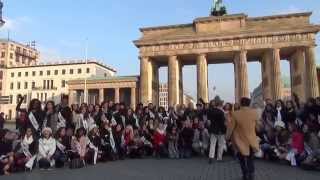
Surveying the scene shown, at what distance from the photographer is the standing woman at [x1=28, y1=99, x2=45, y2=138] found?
1312cm

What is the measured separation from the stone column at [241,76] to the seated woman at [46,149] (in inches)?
1493

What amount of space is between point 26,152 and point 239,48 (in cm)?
4067

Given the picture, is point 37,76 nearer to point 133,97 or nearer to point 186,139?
point 133,97

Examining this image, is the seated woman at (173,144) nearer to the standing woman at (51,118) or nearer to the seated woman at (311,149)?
the standing woman at (51,118)

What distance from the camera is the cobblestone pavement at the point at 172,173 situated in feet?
32.4

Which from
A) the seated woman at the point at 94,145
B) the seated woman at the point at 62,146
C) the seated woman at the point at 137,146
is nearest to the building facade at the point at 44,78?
the seated woman at the point at 137,146

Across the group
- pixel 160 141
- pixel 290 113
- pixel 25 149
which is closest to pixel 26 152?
pixel 25 149

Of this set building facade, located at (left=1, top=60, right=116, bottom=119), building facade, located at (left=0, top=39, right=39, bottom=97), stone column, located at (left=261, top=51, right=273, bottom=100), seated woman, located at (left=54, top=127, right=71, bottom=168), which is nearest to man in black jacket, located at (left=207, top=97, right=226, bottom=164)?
seated woman, located at (left=54, top=127, right=71, bottom=168)

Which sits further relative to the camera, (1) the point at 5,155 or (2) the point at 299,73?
(2) the point at 299,73

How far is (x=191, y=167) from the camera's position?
468 inches

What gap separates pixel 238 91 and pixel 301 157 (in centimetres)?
3818

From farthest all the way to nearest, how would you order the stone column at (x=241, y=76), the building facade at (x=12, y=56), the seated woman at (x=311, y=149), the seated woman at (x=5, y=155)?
the building facade at (x=12, y=56) < the stone column at (x=241, y=76) < the seated woman at (x=5, y=155) < the seated woman at (x=311, y=149)

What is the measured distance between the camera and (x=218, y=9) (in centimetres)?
5497

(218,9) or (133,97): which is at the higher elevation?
(218,9)
